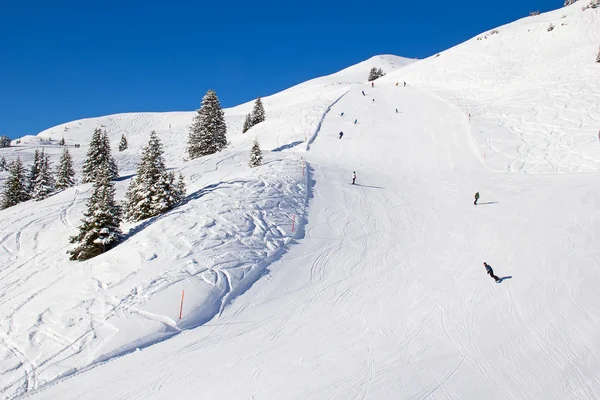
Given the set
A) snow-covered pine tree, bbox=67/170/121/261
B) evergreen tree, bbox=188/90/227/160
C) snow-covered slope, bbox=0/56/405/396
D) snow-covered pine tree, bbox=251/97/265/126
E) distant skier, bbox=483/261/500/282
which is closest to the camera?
snow-covered slope, bbox=0/56/405/396

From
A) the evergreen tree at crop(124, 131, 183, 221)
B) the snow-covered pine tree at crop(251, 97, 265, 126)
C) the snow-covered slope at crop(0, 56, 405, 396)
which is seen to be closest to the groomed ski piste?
the snow-covered slope at crop(0, 56, 405, 396)

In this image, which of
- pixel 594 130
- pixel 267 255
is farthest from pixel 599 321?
pixel 594 130

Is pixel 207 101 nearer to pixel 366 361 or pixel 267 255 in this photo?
pixel 267 255

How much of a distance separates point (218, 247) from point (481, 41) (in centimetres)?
8061

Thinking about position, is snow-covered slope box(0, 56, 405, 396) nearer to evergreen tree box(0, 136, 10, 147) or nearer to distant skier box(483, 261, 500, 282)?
distant skier box(483, 261, 500, 282)

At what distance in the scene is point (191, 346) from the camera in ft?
36.0

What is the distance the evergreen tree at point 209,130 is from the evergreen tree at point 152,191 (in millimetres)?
19658

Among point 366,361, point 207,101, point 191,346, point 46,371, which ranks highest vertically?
point 207,101

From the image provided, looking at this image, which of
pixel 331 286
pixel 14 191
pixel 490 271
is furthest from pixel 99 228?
pixel 14 191

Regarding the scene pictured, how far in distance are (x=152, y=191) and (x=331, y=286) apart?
13.6 metres

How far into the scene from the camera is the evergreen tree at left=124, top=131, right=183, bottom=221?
21.8 m

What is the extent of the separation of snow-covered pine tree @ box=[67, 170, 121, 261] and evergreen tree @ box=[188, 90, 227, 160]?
23.7m

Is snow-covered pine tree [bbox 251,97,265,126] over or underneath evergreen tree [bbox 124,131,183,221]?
over

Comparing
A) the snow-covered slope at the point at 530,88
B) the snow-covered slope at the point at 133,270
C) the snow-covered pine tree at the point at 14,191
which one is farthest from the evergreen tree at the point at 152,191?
the snow-covered pine tree at the point at 14,191
